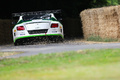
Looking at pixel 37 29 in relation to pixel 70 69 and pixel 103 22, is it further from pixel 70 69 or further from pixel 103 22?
pixel 70 69

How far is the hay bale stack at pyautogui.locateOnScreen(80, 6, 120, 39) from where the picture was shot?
2114 cm

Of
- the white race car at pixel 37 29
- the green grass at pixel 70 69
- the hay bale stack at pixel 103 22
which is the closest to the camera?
the green grass at pixel 70 69

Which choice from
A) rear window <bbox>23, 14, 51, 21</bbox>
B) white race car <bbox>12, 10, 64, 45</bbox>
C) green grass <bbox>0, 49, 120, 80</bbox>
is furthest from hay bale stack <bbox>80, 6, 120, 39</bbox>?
green grass <bbox>0, 49, 120, 80</bbox>

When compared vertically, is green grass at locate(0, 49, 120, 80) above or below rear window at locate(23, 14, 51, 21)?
below

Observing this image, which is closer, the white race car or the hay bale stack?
the white race car

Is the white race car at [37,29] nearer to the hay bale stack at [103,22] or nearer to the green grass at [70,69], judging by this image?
the hay bale stack at [103,22]

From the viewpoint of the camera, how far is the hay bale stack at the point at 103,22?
21.1 meters

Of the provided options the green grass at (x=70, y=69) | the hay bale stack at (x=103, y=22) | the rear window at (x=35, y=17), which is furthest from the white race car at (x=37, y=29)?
the green grass at (x=70, y=69)

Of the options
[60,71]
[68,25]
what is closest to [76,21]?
[68,25]

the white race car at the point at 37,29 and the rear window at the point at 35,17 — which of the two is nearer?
the white race car at the point at 37,29

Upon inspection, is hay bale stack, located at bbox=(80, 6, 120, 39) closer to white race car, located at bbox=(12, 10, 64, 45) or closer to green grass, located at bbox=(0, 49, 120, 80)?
white race car, located at bbox=(12, 10, 64, 45)

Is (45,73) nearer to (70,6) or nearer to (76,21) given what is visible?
(76,21)

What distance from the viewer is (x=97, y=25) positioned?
23.7 metres

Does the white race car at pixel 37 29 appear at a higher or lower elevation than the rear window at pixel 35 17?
lower
